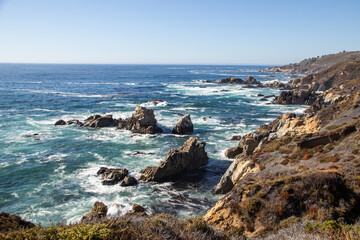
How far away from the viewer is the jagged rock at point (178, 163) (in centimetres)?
2841

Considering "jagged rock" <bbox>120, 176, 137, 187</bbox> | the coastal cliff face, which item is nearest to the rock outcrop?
"jagged rock" <bbox>120, 176, 137, 187</bbox>

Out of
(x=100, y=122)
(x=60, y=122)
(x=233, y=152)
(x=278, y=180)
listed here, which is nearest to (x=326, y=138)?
(x=278, y=180)

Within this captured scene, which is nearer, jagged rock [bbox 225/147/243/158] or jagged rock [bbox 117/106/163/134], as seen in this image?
jagged rock [bbox 225/147/243/158]

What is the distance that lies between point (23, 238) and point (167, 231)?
225 inches

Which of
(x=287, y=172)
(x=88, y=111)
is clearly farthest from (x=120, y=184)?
(x=88, y=111)

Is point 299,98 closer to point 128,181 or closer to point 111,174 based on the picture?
point 128,181

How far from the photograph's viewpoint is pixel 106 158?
35031 millimetres

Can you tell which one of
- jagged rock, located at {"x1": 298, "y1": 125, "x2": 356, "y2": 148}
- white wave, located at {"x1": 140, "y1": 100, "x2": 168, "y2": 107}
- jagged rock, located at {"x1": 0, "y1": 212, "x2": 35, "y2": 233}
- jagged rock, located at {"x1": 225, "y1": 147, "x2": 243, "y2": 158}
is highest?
jagged rock, located at {"x1": 298, "y1": 125, "x2": 356, "y2": 148}

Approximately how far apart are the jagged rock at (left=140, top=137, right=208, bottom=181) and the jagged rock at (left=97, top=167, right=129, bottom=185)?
7.34 feet

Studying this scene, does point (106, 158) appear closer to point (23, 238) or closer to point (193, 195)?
point (193, 195)

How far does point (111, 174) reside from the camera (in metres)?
28.7

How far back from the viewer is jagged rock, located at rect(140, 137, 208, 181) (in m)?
28.4

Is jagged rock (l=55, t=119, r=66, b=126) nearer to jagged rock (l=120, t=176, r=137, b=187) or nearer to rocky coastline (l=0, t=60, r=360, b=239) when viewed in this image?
rocky coastline (l=0, t=60, r=360, b=239)

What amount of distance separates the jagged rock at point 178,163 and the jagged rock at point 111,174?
2.24 metres
